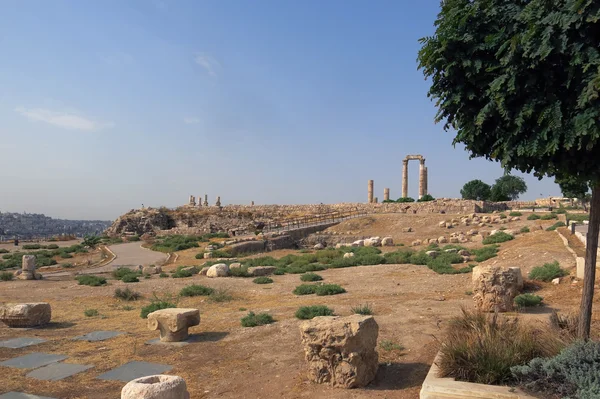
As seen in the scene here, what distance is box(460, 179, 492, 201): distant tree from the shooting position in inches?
2785

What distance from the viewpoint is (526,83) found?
4934mm

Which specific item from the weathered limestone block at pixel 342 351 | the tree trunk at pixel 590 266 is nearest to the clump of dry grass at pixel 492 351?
the tree trunk at pixel 590 266

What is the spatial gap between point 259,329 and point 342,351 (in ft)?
11.7

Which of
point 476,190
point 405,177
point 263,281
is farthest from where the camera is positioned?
point 476,190

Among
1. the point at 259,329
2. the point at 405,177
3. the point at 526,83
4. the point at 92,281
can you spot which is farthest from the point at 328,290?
the point at 405,177

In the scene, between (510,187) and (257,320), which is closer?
(257,320)

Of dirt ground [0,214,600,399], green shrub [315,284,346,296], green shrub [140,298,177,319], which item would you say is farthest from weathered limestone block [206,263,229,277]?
green shrub [140,298,177,319]

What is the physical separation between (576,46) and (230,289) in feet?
43.6

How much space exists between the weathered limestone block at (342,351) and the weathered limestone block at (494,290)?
177 inches

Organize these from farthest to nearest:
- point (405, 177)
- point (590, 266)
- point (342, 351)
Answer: point (405, 177), point (342, 351), point (590, 266)

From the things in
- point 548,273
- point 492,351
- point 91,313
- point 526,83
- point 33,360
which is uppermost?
point 526,83

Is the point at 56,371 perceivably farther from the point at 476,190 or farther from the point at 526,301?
the point at 476,190

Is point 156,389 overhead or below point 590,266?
below

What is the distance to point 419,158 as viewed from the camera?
65938 mm
